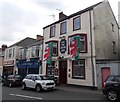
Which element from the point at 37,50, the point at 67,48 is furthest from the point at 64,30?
the point at 37,50

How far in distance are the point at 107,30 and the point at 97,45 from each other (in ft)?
12.4

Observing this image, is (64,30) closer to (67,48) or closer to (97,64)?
(67,48)

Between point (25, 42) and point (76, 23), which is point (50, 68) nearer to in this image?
point (76, 23)

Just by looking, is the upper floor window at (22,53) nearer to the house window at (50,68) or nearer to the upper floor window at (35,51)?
the upper floor window at (35,51)

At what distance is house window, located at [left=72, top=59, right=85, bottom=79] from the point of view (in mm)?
19922

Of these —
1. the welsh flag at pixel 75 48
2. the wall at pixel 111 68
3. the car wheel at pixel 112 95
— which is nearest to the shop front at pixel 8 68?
the welsh flag at pixel 75 48

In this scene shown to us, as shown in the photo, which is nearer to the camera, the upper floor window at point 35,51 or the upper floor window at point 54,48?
the upper floor window at point 54,48

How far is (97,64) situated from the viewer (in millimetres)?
18656

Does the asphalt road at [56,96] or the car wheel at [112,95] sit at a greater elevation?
the car wheel at [112,95]

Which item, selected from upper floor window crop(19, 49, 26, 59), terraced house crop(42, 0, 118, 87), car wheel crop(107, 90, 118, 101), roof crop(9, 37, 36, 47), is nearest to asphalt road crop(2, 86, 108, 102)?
car wheel crop(107, 90, 118, 101)

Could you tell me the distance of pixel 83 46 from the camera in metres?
20.4

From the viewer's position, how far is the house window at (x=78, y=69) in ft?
65.4

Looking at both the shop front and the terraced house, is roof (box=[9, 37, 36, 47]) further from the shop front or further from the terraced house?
the terraced house

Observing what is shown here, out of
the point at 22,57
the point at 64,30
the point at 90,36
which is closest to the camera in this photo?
the point at 90,36
